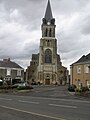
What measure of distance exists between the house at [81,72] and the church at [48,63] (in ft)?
173

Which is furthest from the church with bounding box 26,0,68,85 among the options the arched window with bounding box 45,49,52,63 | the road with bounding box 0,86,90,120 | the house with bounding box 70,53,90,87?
the road with bounding box 0,86,90,120

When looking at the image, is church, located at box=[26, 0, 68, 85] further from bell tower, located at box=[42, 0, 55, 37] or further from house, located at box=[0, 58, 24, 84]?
house, located at box=[0, 58, 24, 84]

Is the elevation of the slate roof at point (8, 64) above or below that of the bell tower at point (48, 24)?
below

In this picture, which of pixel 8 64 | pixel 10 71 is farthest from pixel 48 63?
pixel 10 71

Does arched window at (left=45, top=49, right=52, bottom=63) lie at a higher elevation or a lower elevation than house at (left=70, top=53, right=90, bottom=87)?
higher

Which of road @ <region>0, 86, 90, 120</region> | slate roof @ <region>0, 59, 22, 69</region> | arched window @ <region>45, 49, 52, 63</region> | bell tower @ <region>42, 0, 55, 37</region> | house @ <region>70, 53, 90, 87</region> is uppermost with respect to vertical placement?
bell tower @ <region>42, 0, 55, 37</region>

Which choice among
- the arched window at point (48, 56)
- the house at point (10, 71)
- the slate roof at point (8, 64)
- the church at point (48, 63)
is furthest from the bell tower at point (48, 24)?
the house at point (10, 71)

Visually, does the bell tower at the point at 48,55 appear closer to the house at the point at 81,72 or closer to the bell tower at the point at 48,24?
the bell tower at the point at 48,24

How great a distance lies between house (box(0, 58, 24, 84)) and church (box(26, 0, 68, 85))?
1277 centimetres

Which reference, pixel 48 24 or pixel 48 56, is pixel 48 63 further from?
pixel 48 24

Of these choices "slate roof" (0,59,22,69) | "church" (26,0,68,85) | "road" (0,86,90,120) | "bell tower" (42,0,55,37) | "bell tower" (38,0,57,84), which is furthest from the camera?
"bell tower" (42,0,55,37)

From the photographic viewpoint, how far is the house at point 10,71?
310 feet

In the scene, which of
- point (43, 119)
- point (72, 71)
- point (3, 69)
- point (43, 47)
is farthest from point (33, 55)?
point (43, 119)

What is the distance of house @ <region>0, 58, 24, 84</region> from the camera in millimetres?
94625
